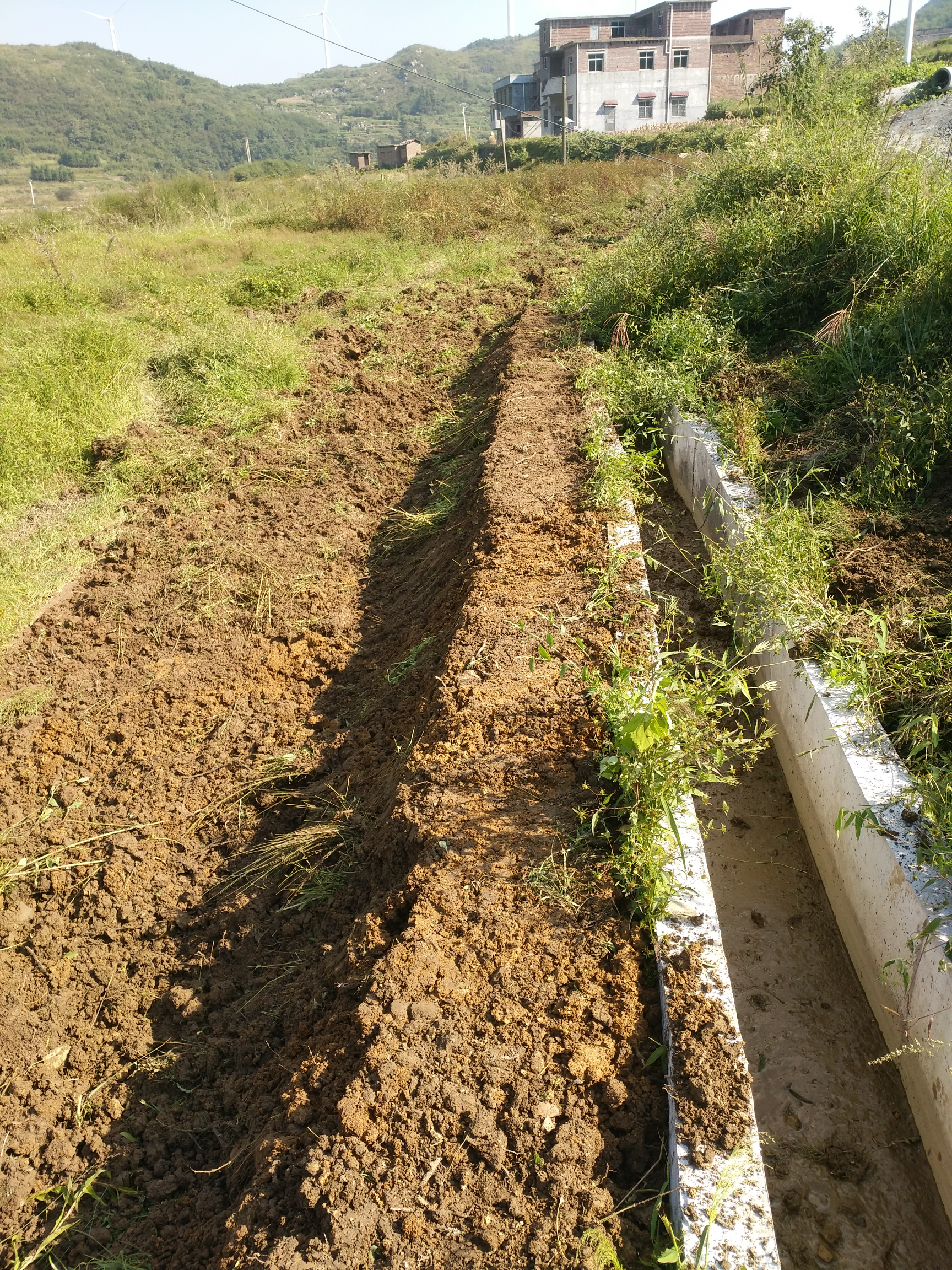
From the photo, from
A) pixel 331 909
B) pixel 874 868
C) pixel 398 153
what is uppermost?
pixel 398 153

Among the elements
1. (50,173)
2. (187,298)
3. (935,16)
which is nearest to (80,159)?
(50,173)

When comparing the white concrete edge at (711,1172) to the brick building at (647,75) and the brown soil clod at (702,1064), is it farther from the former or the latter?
the brick building at (647,75)

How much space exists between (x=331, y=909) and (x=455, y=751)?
768 millimetres

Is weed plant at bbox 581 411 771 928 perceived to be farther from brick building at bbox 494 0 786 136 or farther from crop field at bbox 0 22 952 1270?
brick building at bbox 494 0 786 136

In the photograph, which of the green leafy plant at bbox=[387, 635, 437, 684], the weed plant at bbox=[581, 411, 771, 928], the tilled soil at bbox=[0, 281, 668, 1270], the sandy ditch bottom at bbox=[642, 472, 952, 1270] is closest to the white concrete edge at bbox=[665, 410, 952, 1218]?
the sandy ditch bottom at bbox=[642, 472, 952, 1270]

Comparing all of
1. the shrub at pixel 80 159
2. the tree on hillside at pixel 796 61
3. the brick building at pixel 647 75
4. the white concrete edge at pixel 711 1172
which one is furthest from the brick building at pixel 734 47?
the white concrete edge at pixel 711 1172

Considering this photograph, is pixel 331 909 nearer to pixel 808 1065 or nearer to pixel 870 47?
pixel 808 1065

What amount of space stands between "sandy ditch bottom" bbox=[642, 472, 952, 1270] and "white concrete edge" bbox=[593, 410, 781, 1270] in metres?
0.37

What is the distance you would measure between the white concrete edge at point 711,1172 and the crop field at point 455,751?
5 centimetres

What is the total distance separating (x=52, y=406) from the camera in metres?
7.64

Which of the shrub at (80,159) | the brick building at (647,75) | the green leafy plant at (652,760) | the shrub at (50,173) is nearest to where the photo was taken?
the green leafy plant at (652,760)

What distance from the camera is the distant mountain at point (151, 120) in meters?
71.9

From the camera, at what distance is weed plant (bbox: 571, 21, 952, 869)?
11.8ft

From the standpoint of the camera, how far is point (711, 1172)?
6.69ft
